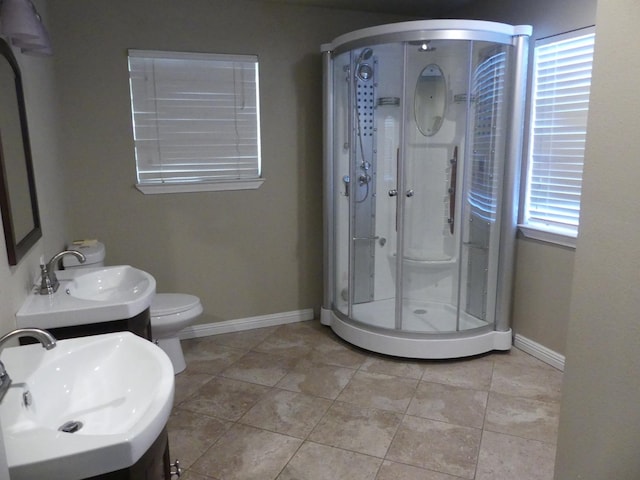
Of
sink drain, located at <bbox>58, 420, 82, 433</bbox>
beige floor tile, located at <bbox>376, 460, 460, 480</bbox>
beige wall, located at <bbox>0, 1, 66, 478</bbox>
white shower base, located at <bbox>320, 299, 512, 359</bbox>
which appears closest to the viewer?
sink drain, located at <bbox>58, 420, 82, 433</bbox>

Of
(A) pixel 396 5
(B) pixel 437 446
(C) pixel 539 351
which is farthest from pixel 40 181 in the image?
(C) pixel 539 351

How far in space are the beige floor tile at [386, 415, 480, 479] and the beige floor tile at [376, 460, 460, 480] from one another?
0.03m

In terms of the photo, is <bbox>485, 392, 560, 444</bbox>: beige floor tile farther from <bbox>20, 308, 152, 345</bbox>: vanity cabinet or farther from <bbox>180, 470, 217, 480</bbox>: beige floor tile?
<bbox>20, 308, 152, 345</bbox>: vanity cabinet

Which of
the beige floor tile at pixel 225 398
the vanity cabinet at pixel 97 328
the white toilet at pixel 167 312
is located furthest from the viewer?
the white toilet at pixel 167 312

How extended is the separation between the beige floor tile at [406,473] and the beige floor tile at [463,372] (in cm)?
84

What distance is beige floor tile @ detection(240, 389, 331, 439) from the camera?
243 centimetres

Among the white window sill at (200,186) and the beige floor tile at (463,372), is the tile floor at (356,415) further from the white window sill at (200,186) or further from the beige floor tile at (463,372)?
the white window sill at (200,186)

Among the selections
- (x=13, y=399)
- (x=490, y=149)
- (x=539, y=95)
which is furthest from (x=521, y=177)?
(x=13, y=399)

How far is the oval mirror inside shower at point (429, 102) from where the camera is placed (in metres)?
3.34

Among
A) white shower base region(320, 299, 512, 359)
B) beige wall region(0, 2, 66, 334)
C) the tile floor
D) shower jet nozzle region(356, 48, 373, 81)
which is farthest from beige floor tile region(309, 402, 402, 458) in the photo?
shower jet nozzle region(356, 48, 373, 81)

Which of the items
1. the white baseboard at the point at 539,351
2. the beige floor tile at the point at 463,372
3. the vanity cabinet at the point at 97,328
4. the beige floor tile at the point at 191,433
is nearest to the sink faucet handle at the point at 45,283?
the vanity cabinet at the point at 97,328

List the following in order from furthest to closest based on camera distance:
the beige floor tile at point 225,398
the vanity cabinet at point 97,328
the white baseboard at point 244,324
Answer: the white baseboard at point 244,324 < the beige floor tile at point 225,398 < the vanity cabinet at point 97,328

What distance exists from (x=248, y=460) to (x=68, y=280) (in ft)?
3.81

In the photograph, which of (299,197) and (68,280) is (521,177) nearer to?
(299,197)
